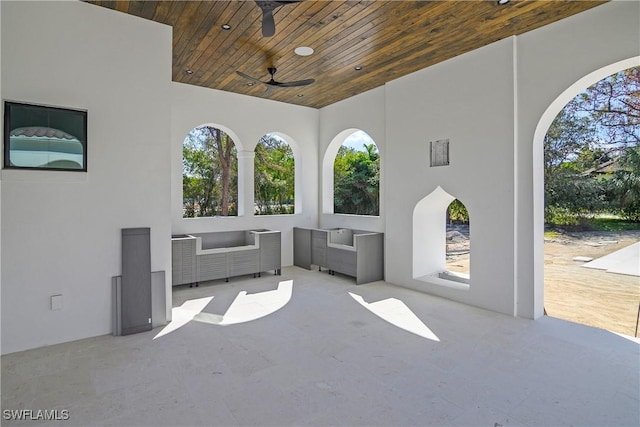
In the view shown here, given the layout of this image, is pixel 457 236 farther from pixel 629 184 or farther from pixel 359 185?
pixel 629 184

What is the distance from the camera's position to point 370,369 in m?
2.71

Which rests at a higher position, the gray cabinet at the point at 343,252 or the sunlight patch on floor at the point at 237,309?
the gray cabinet at the point at 343,252

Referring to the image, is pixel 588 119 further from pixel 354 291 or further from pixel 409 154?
pixel 354 291

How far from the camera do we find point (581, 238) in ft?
24.3

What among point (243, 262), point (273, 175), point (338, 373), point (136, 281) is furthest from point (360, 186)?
point (338, 373)

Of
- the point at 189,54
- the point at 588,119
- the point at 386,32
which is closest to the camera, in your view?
the point at 386,32

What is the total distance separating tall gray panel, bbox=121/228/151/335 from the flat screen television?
798 mm

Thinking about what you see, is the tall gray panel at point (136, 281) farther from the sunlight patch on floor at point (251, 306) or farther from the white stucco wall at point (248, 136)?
the white stucco wall at point (248, 136)

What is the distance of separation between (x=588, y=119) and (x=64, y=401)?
8919mm

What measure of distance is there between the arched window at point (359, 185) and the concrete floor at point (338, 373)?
244 inches

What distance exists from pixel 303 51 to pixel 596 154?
6230 millimetres

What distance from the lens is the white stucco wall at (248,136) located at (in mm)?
5520

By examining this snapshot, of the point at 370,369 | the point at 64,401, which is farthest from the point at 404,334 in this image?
the point at 64,401

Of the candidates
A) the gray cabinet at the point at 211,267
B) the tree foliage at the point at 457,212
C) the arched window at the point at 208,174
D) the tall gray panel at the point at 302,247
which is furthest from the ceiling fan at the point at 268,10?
the tree foliage at the point at 457,212
